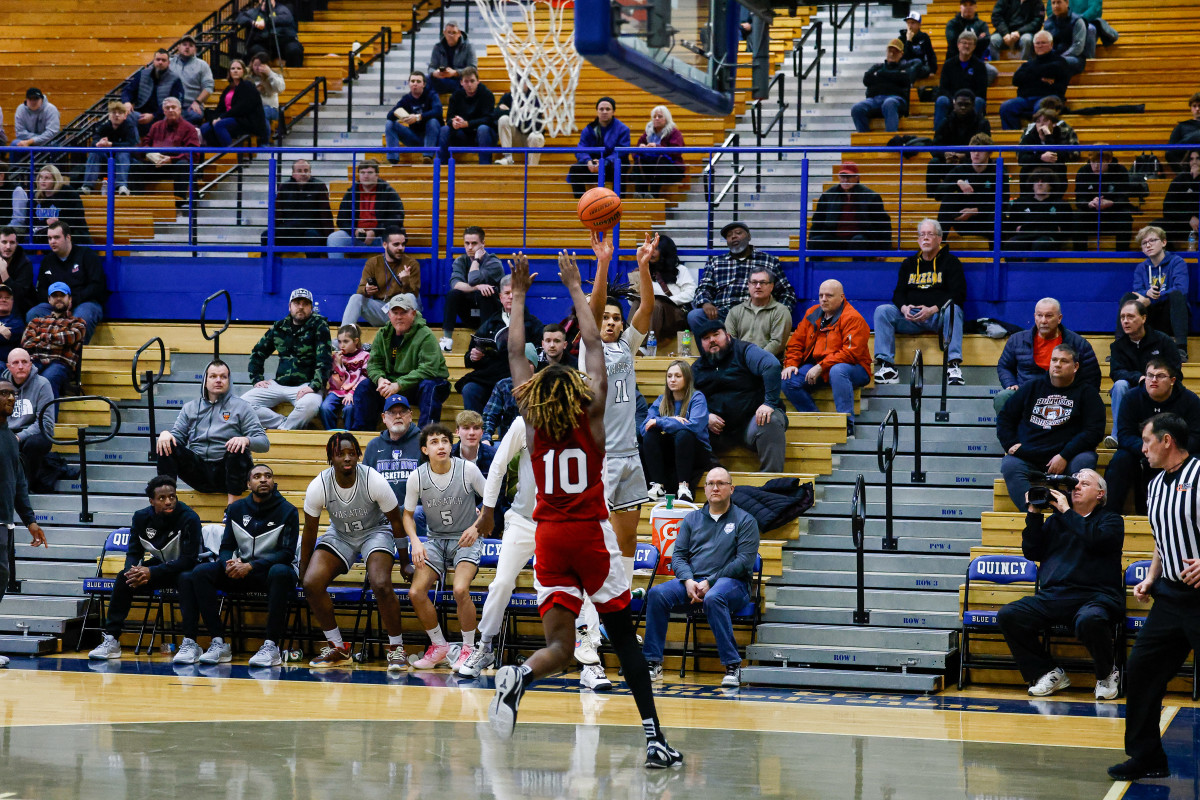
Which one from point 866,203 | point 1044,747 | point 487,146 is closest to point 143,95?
point 487,146

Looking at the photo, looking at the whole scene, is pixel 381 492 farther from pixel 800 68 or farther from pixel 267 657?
pixel 800 68

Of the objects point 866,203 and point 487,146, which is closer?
point 866,203

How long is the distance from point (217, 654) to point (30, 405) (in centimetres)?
381

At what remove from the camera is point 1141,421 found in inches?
439

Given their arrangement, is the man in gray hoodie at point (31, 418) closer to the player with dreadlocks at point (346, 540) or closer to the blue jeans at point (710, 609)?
the player with dreadlocks at point (346, 540)

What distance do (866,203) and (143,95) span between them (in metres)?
9.30

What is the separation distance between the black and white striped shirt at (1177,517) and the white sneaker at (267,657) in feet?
21.0

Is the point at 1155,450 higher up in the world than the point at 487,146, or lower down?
lower down

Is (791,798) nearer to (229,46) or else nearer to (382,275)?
(382,275)

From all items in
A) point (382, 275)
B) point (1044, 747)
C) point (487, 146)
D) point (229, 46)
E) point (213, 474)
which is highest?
point (229, 46)

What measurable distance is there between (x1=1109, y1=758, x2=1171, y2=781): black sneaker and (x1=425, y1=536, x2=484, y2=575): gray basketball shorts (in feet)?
16.7

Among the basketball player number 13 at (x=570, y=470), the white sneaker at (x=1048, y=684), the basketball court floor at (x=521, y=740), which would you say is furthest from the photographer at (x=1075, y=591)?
the basketball player number 13 at (x=570, y=470)

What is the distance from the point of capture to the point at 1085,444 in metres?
11.3

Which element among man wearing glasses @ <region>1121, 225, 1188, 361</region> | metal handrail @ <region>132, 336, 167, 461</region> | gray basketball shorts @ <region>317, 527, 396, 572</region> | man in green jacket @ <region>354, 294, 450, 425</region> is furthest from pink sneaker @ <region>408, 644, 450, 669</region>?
man wearing glasses @ <region>1121, 225, 1188, 361</region>
